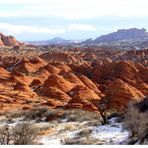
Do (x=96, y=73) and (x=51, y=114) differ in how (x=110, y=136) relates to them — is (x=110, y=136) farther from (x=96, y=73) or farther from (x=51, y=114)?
(x=96, y=73)

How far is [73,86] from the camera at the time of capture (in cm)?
5522

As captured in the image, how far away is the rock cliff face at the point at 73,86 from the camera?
41.9m

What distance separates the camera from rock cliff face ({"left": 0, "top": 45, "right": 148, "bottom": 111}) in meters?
41.9

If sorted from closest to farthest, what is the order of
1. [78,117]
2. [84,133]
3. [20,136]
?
[20,136]
[84,133]
[78,117]

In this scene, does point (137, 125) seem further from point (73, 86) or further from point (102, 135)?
point (73, 86)

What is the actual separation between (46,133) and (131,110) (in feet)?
17.0

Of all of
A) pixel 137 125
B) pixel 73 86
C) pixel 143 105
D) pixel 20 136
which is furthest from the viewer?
pixel 73 86

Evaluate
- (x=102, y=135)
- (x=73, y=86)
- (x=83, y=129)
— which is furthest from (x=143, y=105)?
(x=73, y=86)

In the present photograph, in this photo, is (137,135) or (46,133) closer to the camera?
(137,135)

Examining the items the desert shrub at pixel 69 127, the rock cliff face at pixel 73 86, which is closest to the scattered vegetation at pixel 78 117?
the desert shrub at pixel 69 127

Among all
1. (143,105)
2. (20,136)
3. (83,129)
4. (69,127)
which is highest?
(20,136)

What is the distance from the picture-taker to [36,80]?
2247 inches

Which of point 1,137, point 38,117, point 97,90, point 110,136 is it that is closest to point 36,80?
point 97,90

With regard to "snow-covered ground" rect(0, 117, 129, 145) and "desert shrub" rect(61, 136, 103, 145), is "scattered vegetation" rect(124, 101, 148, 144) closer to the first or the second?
"snow-covered ground" rect(0, 117, 129, 145)
